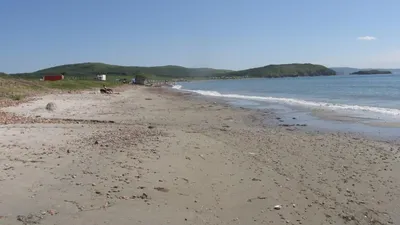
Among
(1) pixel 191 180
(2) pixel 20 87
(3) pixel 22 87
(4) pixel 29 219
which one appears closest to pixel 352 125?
(1) pixel 191 180

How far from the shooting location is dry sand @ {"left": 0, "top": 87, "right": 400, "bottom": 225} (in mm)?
6930

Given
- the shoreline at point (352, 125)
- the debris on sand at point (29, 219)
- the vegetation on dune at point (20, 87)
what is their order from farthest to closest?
the vegetation on dune at point (20, 87) → the shoreline at point (352, 125) → the debris on sand at point (29, 219)

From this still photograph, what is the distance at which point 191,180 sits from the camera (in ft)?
29.5

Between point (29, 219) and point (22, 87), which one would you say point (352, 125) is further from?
point (22, 87)

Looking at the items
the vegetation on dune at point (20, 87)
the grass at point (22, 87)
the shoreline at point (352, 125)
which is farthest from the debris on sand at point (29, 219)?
the vegetation on dune at point (20, 87)

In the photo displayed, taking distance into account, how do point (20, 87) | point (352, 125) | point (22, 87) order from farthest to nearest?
point (22, 87), point (20, 87), point (352, 125)

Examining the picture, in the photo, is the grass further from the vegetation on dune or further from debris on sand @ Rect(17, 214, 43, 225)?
debris on sand @ Rect(17, 214, 43, 225)

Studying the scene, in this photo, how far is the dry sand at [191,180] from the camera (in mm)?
6930

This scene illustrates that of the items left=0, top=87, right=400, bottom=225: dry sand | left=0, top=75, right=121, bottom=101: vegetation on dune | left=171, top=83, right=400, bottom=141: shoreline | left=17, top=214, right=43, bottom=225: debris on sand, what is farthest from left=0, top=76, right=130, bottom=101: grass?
left=17, top=214, right=43, bottom=225: debris on sand

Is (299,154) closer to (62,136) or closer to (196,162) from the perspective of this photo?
(196,162)

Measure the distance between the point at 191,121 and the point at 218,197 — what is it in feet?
46.2

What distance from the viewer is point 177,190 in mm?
8211

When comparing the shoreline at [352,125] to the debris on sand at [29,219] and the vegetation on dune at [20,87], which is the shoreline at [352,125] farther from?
the vegetation on dune at [20,87]

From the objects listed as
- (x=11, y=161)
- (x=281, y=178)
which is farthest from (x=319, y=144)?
(x=11, y=161)
